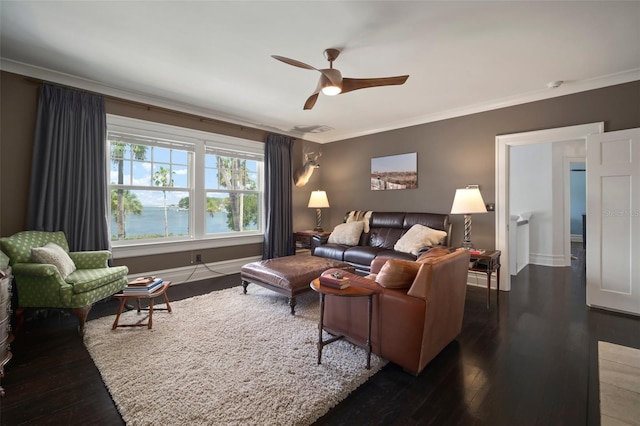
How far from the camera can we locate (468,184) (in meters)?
4.21

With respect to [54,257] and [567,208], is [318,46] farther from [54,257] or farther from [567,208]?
[567,208]

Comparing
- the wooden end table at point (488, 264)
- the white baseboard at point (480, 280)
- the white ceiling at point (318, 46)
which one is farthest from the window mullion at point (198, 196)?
the white baseboard at point (480, 280)

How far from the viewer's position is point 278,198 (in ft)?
17.3

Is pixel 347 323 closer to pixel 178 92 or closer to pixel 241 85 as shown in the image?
pixel 241 85

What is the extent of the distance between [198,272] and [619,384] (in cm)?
464

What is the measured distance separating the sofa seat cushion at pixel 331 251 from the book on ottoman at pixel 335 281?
227 cm

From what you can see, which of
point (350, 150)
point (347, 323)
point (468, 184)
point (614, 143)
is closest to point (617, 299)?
point (614, 143)

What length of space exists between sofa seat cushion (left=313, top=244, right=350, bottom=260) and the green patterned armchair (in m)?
2.78

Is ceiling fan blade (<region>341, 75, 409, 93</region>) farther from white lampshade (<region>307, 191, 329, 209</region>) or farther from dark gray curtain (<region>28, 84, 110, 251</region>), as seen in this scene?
dark gray curtain (<region>28, 84, 110, 251</region>)

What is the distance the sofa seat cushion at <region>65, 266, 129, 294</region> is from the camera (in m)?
2.55

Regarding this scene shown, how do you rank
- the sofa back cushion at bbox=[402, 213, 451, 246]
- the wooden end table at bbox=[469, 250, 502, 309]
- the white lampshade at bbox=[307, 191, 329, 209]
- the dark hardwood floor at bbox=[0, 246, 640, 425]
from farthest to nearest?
the white lampshade at bbox=[307, 191, 329, 209], the sofa back cushion at bbox=[402, 213, 451, 246], the wooden end table at bbox=[469, 250, 502, 309], the dark hardwood floor at bbox=[0, 246, 640, 425]

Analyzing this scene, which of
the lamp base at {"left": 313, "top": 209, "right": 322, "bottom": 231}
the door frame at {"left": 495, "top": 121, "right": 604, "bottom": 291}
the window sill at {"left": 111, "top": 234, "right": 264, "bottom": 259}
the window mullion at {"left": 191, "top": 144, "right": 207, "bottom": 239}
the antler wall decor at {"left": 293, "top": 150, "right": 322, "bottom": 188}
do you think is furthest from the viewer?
the lamp base at {"left": 313, "top": 209, "right": 322, "bottom": 231}

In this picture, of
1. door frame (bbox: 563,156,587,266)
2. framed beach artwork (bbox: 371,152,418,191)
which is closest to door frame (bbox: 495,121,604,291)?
framed beach artwork (bbox: 371,152,418,191)

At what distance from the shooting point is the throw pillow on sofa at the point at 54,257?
258 centimetres
